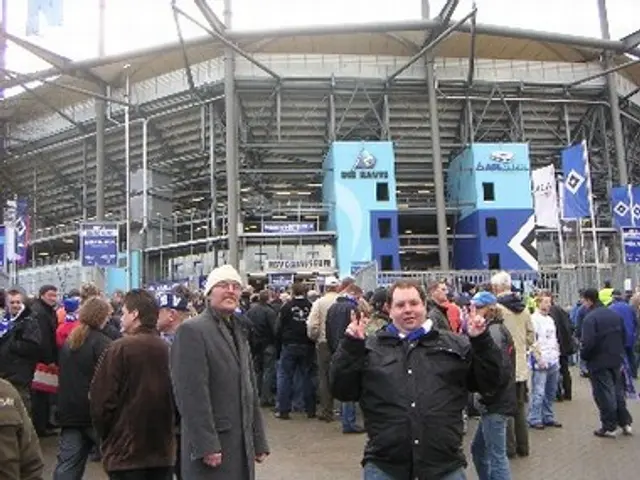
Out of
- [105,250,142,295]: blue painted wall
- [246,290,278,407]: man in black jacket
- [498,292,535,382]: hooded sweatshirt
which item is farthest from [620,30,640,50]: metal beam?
[498,292,535,382]: hooded sweatshirt

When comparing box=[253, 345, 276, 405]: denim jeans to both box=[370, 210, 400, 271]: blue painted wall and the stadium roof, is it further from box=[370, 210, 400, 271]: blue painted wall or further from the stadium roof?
the stadium roof

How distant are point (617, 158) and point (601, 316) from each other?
26.2 m

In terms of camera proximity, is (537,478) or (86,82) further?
(86,82)

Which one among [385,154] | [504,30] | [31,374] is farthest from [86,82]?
[31,374]

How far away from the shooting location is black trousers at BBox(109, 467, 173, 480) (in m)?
3.71

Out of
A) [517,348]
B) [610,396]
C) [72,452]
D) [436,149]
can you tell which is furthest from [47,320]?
[436,149]

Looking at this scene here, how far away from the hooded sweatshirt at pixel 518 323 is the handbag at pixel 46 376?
13.7 feet

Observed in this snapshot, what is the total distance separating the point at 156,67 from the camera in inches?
1225

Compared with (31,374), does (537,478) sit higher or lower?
lower

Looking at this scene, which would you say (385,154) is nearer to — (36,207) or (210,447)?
(36,207)

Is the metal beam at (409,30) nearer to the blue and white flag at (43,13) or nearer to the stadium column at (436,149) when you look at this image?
the stadium column at (436,149)

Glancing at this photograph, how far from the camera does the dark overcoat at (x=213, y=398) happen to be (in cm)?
332

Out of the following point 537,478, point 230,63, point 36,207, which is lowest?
point 537,478

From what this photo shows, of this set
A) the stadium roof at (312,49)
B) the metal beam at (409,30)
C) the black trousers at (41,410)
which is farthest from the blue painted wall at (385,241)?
the black trousers at (41,410)
